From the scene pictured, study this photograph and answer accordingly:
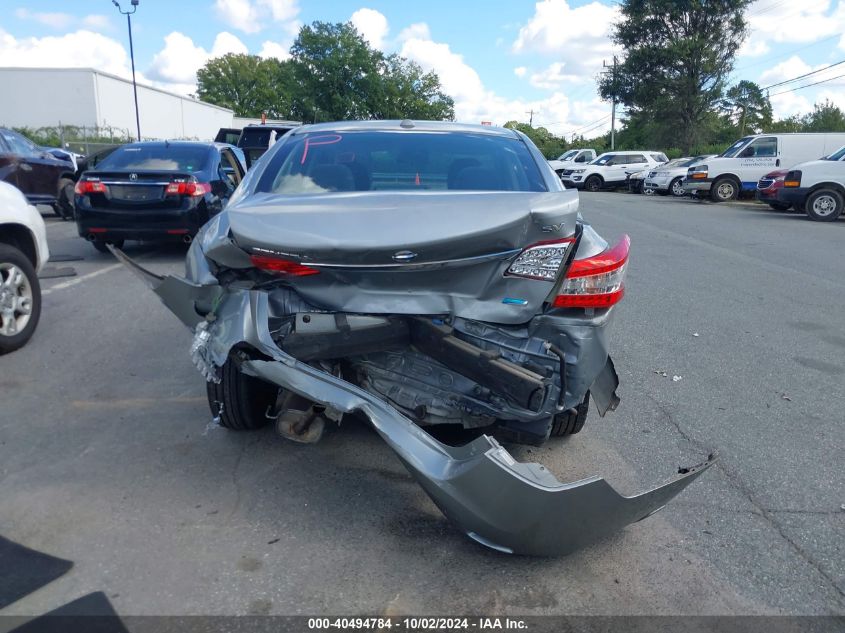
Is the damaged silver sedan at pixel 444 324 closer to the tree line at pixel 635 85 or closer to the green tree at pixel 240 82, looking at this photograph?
the tree line at pixel 635 85

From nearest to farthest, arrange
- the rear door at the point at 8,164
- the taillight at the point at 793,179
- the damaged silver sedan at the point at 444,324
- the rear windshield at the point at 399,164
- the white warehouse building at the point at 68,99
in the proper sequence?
the damaged silver sedan at the point at 444,324
the rear windshield at the point at 399,164
the rear door at the point at 8,164
the taillight at the point at 793,179
the white warehouse building at the point at 68,99

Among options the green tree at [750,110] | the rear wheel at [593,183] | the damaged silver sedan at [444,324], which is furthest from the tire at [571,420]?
the green tree at [750,110]

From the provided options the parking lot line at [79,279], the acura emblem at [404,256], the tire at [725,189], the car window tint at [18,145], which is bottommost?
the parking lot line at [79,279]

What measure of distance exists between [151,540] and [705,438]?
309 cm

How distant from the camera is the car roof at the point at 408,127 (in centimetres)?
438

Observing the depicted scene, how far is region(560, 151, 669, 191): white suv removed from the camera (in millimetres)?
32250

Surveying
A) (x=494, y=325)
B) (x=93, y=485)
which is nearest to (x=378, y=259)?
(x=494, y=325)

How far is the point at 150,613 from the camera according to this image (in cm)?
258

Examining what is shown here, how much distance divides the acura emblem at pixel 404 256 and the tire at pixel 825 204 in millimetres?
17497

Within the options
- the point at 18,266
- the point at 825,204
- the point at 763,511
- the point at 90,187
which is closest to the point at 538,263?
the point at 763,511

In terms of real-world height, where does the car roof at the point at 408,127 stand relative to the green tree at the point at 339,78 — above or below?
below

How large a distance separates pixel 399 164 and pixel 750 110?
6254 centimetres

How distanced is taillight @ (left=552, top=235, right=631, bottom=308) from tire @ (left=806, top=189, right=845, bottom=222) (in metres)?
16.9

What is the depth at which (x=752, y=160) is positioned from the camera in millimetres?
22531
